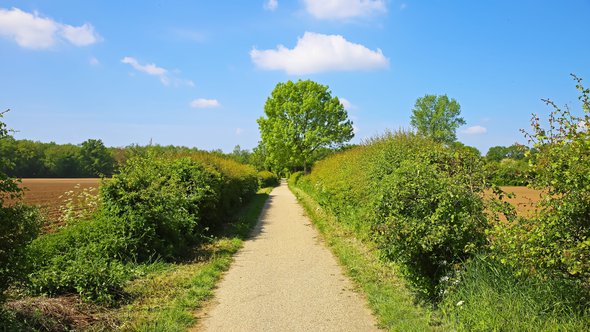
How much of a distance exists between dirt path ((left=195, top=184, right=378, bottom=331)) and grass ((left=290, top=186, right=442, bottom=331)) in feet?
0.69

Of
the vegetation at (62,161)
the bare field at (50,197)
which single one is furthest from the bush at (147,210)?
the vegetation at (62,161)

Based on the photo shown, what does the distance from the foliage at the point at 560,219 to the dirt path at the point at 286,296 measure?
2.24m

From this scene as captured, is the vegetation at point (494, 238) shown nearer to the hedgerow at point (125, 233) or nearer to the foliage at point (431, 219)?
the foliage at point (431, 219)

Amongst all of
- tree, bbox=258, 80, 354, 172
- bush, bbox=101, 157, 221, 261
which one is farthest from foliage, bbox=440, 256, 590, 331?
tree, bbox=258, 80, 354, 172

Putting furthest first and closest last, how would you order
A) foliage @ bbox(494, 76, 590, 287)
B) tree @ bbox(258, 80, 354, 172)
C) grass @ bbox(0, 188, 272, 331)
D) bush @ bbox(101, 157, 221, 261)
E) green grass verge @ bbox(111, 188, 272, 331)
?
tree @ bbox(258, 80, 354, 172)
bush @ bbox(101, 157, 221, 261)
green grass verge @ bbox(111, 188, 272, 331)
grass @ bbox(0, 188, 272, 331)
foliage @ bbox(494, 76, 590, 287)

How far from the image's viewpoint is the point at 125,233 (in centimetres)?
859

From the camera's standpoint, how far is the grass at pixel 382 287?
5.28 metres

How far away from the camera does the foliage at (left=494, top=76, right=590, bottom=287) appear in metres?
3.74

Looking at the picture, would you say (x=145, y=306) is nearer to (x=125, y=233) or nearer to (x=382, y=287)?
(x=125, y=233)

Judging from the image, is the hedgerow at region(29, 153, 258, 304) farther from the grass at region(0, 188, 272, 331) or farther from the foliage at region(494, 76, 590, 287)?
the foliage at region(494, 76, 590, 287)

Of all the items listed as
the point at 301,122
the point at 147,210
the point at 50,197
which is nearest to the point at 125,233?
the point at 147,210

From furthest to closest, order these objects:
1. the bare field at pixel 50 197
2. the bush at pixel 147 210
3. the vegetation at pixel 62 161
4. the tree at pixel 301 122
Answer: the vegetation at pixel 62 161, the tree at pixel 301 122, the bare field at pixel 50 197, the bush at pixel 147 210

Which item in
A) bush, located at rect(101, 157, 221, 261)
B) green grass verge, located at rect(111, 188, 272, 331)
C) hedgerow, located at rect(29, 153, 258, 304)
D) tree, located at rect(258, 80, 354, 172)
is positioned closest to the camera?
green grass verge, located at rect(111, 188, 272, 331)

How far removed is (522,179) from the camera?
4773mm
